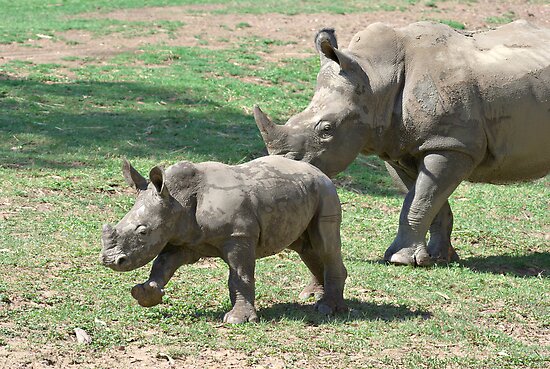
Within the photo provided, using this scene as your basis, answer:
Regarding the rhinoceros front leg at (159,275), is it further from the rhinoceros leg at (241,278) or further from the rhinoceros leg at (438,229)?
the rhinoceros leg at (438,229)

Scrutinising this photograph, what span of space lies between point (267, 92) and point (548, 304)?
9.88 m

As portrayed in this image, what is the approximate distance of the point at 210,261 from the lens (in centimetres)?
1022

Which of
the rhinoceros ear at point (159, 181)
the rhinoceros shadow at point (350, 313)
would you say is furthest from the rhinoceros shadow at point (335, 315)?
the rhinoceros ear at point (159, 181)

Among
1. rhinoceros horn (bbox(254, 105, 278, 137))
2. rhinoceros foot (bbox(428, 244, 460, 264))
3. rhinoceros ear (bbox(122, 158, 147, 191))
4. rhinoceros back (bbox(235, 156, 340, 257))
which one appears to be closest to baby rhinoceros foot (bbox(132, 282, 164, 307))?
rhinoceros ear (bbox(122, 158, 147, 191))

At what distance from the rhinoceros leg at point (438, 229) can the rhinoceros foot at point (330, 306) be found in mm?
2824

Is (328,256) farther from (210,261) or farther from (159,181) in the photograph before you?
(210,261)

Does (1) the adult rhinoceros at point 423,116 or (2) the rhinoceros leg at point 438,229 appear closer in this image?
(1) the adult rhinoceros at point 423,116

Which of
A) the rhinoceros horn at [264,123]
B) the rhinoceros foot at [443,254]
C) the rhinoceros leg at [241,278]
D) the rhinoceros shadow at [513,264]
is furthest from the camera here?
the rhinoceros foot at [443,254]

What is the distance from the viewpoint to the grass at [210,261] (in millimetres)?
7547

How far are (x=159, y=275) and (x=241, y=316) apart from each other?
2.12ft

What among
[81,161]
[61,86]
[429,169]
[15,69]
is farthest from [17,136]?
[429,169]

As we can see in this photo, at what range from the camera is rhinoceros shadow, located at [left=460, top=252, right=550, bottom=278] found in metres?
10.8

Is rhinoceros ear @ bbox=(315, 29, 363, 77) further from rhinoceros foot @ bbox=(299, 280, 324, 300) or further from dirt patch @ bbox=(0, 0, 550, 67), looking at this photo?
dirt patch @ bbox=(0, 0, 550, 67)

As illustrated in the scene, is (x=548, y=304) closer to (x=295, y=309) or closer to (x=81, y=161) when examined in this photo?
(x=295, y=309)
